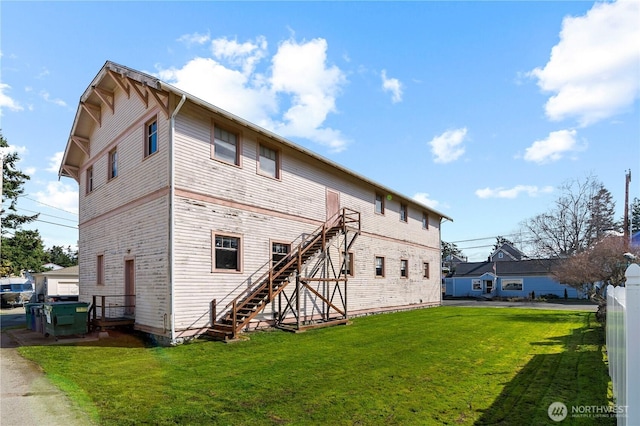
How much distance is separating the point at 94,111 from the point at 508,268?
4254 cm

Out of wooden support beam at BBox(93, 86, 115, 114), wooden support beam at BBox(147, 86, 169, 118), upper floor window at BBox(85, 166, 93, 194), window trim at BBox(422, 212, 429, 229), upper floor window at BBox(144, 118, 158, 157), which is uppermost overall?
wooden support beam at BBox(93, 86, 115, 114)

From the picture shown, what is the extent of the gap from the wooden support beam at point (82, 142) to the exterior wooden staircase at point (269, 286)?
10.5m

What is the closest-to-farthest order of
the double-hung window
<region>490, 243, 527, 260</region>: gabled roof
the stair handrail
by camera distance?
the stair handrail < the double-hung window < <region>490, 243, 527, 260</region>: gabled roof

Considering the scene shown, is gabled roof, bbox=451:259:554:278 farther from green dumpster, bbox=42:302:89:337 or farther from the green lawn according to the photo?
green dumpster, bbox=42:302:89:337

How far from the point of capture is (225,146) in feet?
42.6

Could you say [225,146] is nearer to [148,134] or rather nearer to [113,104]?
[148,134]

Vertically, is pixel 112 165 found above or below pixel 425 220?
above

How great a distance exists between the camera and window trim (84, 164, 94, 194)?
671 inches

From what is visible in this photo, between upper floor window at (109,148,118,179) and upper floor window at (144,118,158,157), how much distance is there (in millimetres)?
2701

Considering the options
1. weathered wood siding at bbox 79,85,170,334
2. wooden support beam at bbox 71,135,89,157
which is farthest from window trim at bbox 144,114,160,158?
wooden support beam at bbox 71,135,89,157

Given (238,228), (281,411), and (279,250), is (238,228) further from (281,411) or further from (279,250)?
(281,411)

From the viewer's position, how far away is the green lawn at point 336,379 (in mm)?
5426

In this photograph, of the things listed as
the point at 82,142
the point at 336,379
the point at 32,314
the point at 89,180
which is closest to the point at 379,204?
the point at 89,180

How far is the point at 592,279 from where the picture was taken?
579 inches
